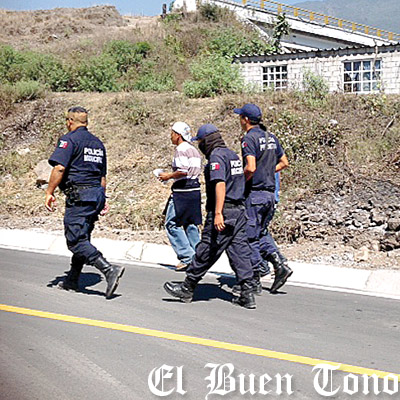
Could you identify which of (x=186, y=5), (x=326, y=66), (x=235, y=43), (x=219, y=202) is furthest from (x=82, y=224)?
(x=186, y=5)

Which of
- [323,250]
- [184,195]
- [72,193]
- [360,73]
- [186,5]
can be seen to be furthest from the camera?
[186,5]

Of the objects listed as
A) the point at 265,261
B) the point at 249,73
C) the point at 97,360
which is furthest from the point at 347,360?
the point at 249,73

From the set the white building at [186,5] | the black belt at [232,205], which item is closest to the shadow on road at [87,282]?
the black belt at [232,205]

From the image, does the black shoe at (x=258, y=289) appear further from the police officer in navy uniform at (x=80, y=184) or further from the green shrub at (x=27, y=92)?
the green shrub at (x=27, y=92)

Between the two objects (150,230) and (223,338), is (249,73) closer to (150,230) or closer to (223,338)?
(150,230)

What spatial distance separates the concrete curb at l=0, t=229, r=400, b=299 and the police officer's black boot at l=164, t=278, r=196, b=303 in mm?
1616

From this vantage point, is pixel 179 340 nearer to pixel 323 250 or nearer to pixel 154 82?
pixel 323 250

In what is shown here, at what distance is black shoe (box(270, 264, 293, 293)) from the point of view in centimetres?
818

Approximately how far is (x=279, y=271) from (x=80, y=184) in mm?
2396

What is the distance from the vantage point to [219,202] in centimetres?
729

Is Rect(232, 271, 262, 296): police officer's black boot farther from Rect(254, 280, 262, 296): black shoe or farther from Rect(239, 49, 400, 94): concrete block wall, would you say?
Rect(239, 49, 400, 94): concrete block wall

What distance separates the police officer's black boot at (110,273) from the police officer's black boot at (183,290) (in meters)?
0.55

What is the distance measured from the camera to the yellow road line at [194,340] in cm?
570

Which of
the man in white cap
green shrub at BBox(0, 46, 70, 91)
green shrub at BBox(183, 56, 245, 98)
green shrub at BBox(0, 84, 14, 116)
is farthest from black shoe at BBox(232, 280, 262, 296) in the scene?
green shrub at BBox(0, 46, 70, 91)
